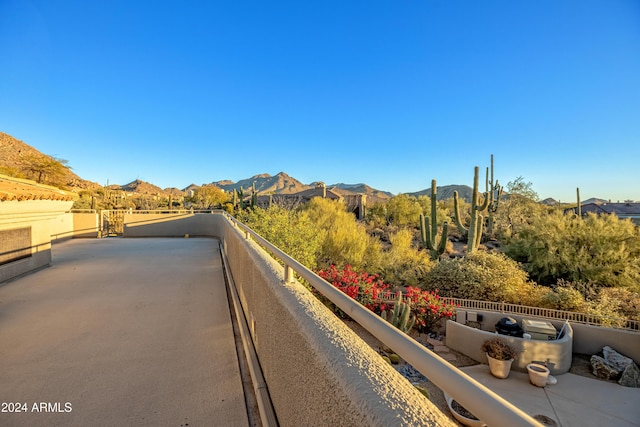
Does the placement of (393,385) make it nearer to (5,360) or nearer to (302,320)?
(302,320)

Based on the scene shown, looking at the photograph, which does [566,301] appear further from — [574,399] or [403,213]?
[403,213]

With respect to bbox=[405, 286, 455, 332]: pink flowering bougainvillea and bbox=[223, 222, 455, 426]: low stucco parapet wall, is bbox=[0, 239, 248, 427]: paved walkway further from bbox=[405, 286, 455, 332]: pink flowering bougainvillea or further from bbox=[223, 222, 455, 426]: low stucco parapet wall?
bbox=[405, 286, 455, 332]: pink flowering bougainvillea

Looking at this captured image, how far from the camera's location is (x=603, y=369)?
299 inches

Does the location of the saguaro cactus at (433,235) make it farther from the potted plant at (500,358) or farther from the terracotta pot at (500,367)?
the terracotta pot at (500,367)

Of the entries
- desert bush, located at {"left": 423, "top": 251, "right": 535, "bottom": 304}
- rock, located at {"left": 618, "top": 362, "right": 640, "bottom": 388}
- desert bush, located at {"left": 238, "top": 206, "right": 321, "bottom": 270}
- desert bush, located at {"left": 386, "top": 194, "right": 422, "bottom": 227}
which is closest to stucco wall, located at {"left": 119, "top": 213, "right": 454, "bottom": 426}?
desert bush, located at {"left": 238, "top": 206, "right": 321, "bottom": 270}

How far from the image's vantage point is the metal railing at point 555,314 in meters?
8.30

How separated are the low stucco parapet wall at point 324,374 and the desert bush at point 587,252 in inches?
570

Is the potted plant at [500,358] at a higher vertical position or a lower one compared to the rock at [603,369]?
higher

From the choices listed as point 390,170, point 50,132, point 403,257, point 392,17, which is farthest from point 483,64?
point 50,132

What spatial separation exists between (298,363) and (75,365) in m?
2.58

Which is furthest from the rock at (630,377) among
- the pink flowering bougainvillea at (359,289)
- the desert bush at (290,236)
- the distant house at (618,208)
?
the distant house at (618,208)

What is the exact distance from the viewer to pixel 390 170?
45.9 m

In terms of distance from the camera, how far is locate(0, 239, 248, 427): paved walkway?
223 cm

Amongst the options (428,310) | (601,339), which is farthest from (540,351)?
(428,310)
